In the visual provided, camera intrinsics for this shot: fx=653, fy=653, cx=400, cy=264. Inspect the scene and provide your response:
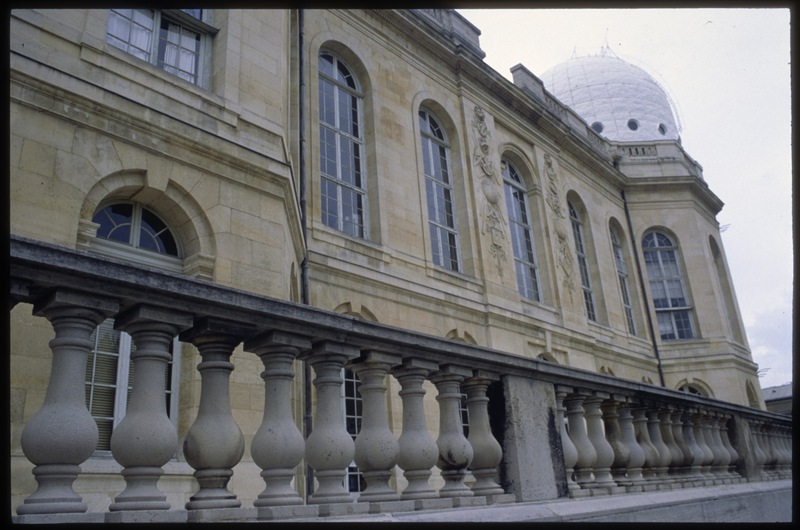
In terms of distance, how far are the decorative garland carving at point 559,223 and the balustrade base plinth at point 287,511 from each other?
58.0 feet

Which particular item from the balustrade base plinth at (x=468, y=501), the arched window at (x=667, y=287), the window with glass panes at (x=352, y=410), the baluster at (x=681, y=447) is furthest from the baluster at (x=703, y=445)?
the arched window at (x=667, y=287)

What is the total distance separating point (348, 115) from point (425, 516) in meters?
12.2

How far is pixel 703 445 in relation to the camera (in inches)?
238

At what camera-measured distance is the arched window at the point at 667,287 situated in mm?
25672

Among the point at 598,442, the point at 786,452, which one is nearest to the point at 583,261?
the point at 786,452

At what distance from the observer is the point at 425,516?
9.54 ft

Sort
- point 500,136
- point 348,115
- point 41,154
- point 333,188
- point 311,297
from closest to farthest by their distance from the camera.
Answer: point 41,154, point 311,297, point 333,188, point 348,115, point 500,136

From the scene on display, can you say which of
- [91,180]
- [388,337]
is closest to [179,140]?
[91,180]

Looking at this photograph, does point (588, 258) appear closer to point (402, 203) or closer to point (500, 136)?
point (500, 136)

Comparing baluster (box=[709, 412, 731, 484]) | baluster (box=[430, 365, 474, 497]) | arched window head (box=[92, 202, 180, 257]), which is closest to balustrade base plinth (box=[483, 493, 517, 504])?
baluster (box=[430, 365, 474, 497])

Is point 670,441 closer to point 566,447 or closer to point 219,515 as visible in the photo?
point 566,447

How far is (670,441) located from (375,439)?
361 cm

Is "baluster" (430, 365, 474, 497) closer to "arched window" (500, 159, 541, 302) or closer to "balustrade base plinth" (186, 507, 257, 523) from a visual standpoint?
"balustrade base plinth" (186, 507, 257, 523)

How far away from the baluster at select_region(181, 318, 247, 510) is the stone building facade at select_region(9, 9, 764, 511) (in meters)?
2.47
